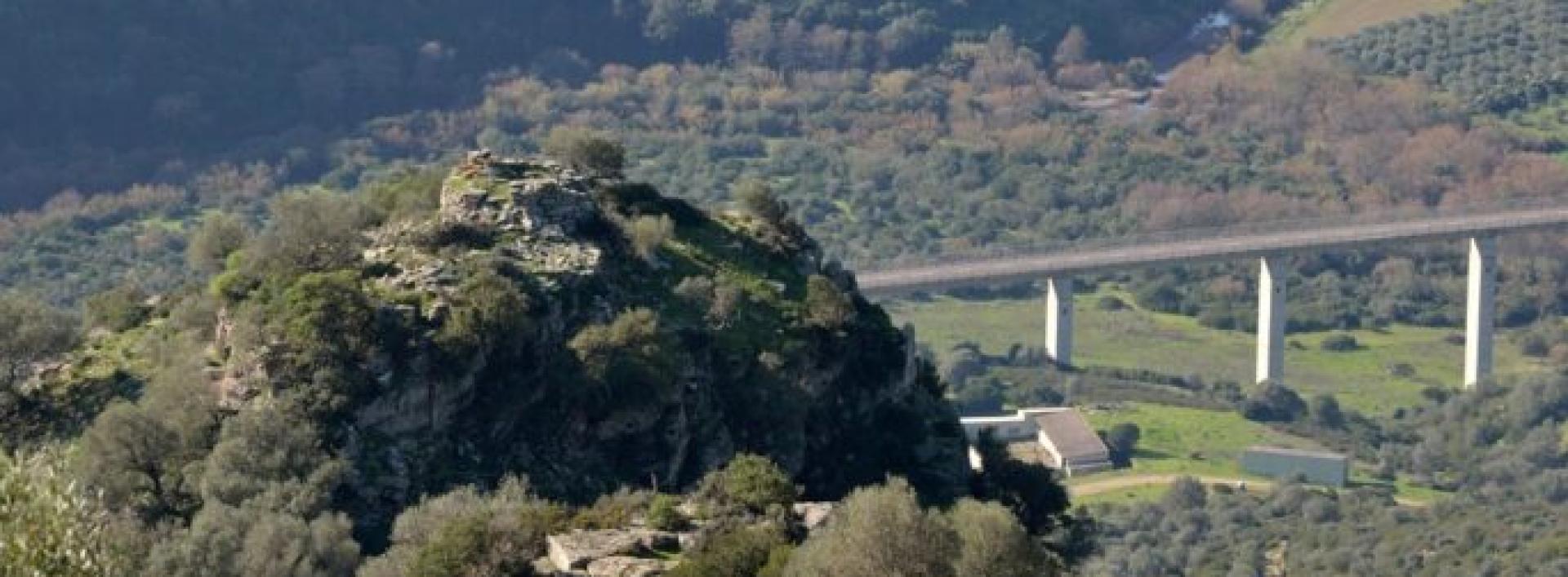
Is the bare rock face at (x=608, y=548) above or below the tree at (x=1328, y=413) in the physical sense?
above

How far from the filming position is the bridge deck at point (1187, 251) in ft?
430

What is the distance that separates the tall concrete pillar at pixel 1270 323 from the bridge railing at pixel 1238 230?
667 cm

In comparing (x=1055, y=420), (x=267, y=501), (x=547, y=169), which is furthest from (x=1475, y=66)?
(x=267, y=501)

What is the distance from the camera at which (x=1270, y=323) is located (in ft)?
426

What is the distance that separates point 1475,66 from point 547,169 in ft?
424

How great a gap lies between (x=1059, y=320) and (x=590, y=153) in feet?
220

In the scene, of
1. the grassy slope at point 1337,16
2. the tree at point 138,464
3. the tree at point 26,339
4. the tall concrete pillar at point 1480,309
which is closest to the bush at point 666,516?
the tree at point 138,464

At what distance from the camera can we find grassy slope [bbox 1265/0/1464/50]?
19000 cm

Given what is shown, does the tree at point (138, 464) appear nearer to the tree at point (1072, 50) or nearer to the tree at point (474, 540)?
the tree at point (474, 540)

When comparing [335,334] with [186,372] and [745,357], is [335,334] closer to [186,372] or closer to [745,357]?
[186,372]

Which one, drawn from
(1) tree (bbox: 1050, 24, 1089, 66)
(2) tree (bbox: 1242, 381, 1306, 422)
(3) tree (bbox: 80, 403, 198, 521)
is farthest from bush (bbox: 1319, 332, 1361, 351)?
(3) tree (bbox: 80, 403, 198, 521)

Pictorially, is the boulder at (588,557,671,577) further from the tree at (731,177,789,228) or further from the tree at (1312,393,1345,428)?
the tree at (1312,393,1345,428)

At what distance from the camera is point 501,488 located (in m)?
48.3

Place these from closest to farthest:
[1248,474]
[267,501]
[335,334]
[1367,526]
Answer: [267,501] → [335,334] → [1367,526] → [1248,474]
